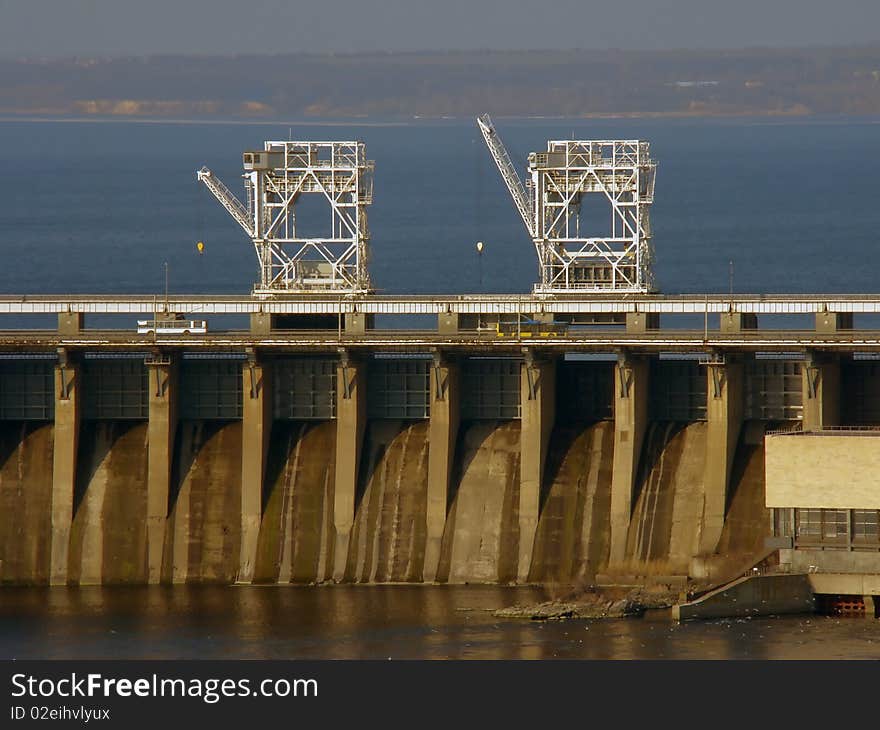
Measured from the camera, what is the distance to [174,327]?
4811 inches

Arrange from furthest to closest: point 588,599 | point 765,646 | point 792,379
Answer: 1. point 792,379
2. point 588,599
3. point 765,646


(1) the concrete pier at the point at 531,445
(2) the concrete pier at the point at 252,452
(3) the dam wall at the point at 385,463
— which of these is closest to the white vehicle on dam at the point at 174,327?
(3) the dam wall at the point at 385,463

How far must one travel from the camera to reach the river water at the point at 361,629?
102 metres

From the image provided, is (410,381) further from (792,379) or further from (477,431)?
(792,379)

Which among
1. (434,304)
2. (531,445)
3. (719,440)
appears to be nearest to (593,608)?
(719,440)

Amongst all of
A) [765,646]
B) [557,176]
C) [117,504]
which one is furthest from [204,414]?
[765,646]

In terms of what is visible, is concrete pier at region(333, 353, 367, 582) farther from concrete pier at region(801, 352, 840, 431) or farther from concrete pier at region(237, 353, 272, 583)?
concrete pier at region(801, 352, 840, 431)

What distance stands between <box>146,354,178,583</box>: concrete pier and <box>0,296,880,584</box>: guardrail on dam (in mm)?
88

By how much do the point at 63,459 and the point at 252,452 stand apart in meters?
8.36

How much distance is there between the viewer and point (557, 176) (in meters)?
128

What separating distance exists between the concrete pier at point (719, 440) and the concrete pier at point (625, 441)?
3.11 meters

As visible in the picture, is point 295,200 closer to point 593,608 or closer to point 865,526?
point 593,608

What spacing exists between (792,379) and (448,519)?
16.1m

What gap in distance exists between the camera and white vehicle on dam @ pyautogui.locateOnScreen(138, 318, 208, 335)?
121688 millimetres
